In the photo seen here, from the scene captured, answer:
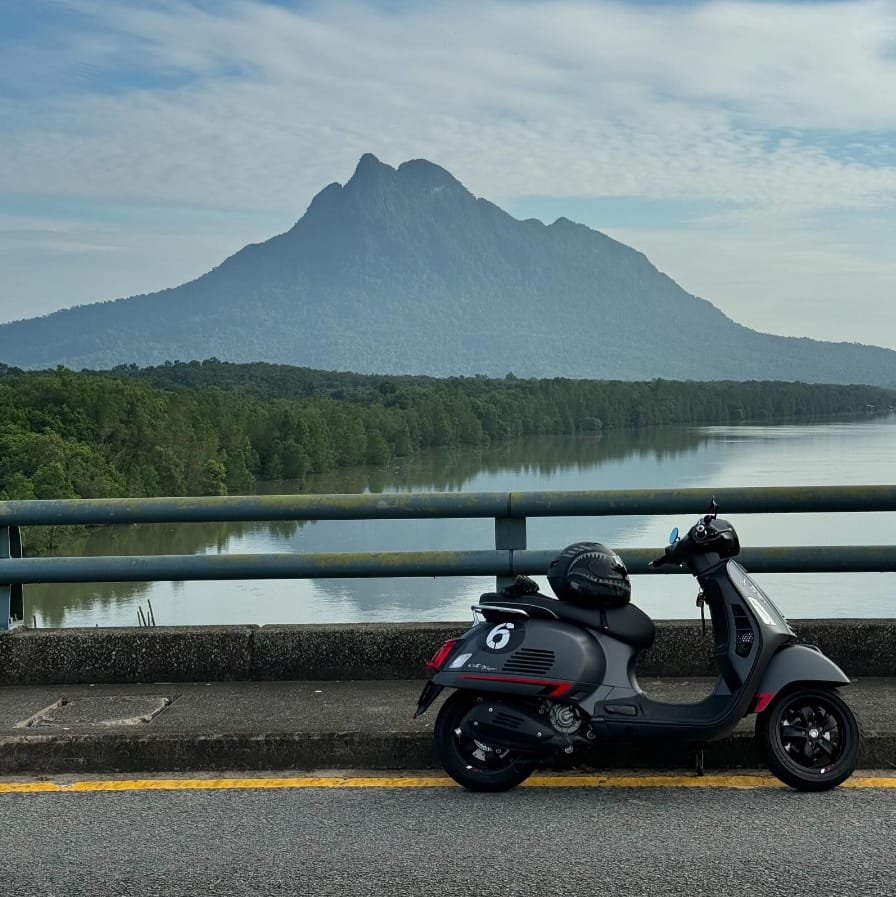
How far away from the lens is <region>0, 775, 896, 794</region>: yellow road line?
4.88 meters

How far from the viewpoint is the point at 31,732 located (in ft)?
17.4

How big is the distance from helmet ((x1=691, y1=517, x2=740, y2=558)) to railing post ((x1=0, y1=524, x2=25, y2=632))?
133 inches

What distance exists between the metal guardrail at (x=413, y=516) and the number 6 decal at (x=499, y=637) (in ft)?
4.00

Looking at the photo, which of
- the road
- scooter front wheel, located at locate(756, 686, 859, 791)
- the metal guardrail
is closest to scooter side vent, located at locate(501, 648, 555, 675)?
the road

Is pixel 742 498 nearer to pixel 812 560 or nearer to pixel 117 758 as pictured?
pixel 812 560

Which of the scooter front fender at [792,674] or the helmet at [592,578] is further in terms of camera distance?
the helmet at [592,578]

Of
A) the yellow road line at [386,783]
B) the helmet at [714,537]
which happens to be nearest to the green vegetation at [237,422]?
the yellow road line at [386,783]

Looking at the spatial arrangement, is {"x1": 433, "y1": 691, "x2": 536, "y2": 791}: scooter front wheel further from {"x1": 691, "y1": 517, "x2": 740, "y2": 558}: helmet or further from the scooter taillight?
{"x1": 691, "y1": 517, "x2": 740, "y2": 558}: helmet

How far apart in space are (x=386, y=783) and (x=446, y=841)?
0.79 m

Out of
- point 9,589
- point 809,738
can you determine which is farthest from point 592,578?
point 9,589

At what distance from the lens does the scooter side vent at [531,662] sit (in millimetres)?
4809

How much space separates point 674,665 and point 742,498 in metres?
0.85

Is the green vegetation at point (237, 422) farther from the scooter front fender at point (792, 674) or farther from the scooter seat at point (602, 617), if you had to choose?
the scooter front fender at point (792, 674)

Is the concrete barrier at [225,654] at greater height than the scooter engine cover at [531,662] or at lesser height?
lesser
